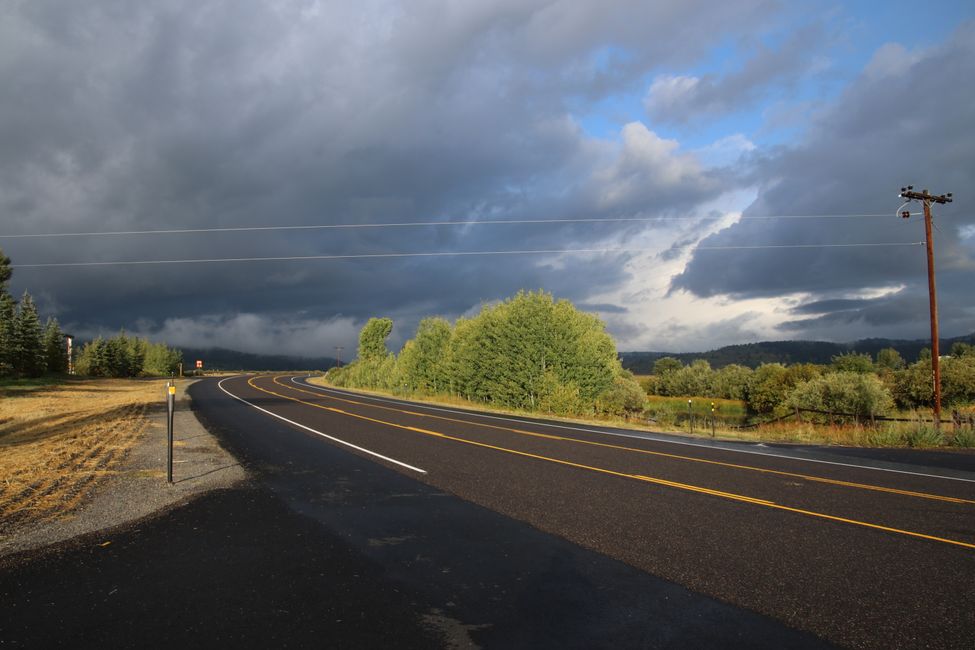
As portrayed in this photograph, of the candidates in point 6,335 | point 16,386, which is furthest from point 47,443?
point 6,335

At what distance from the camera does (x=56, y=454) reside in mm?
12414

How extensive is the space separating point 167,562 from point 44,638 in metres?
1.60

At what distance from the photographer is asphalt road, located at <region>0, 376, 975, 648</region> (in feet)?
13.0

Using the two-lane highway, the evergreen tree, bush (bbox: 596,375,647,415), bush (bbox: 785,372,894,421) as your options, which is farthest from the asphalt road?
the evergreen tree

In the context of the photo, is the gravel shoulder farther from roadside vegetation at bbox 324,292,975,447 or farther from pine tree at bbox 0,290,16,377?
pine tree at bbox 0,290,16,377

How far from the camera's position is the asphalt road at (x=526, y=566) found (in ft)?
13.0

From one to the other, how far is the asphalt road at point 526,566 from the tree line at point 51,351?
6252 cm

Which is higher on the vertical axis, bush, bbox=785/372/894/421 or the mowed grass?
the mowed grass

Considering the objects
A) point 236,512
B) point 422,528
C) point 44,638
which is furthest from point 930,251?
point 44,638

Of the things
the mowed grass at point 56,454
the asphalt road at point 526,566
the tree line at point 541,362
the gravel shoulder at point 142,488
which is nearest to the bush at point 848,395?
the tree line at point 541,362

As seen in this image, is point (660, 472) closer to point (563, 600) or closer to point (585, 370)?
point (563, 600)

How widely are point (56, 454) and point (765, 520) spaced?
568 inches

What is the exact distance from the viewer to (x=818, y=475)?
35.1 ft

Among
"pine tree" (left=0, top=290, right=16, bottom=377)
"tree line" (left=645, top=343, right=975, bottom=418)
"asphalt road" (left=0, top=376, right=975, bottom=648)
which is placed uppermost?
"pine tree" (left=0, top=290, right=16, bottom=377)
